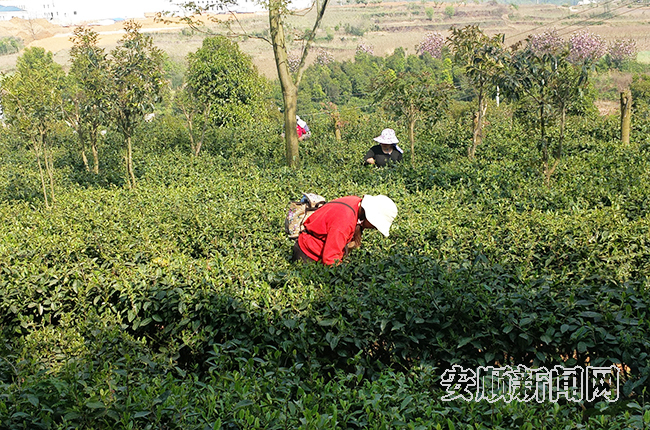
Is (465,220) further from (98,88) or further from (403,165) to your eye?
(98,88)

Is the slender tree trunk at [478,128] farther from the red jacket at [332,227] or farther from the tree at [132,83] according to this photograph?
the red jacket at [332,227]

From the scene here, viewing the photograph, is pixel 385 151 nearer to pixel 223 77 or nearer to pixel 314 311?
pixel 314 311

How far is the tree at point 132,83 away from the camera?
362 inches

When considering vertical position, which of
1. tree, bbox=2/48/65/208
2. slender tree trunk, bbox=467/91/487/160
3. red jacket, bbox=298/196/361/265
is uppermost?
tree, bbox=2/48/65/208

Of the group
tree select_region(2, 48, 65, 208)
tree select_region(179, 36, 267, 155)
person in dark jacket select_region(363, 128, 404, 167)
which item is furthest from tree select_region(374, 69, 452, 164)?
tree select_region(179, 36, 267, 155)

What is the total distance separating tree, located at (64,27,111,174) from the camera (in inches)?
360

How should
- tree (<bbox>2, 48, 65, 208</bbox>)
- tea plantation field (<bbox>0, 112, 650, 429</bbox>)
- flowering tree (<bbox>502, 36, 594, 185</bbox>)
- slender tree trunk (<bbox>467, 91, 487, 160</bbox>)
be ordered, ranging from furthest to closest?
slender tree trunk (<bbox>467, 91, 487, 160</bbox>) < tree (<bbox>2, 48, 65, 208</bbox>) < flowering tree (<bbox>502, 36, 594, 185</bbox>) < tea plantation field (<bbox>0, 112, 650, 429</bbox>)

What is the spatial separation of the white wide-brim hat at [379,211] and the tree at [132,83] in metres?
5.68

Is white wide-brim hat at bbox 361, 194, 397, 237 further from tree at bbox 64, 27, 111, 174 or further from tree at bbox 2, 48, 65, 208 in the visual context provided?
tree at bbox 64, 27, 111, 174

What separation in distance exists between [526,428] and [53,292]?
346 cm

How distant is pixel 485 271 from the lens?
429cm

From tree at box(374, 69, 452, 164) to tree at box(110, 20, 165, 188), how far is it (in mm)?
3567

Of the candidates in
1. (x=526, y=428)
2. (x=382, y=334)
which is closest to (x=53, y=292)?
(x=382, y=334)

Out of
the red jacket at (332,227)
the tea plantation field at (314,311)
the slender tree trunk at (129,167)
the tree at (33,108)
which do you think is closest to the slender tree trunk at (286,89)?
the slender tree trunk at (129,167)
